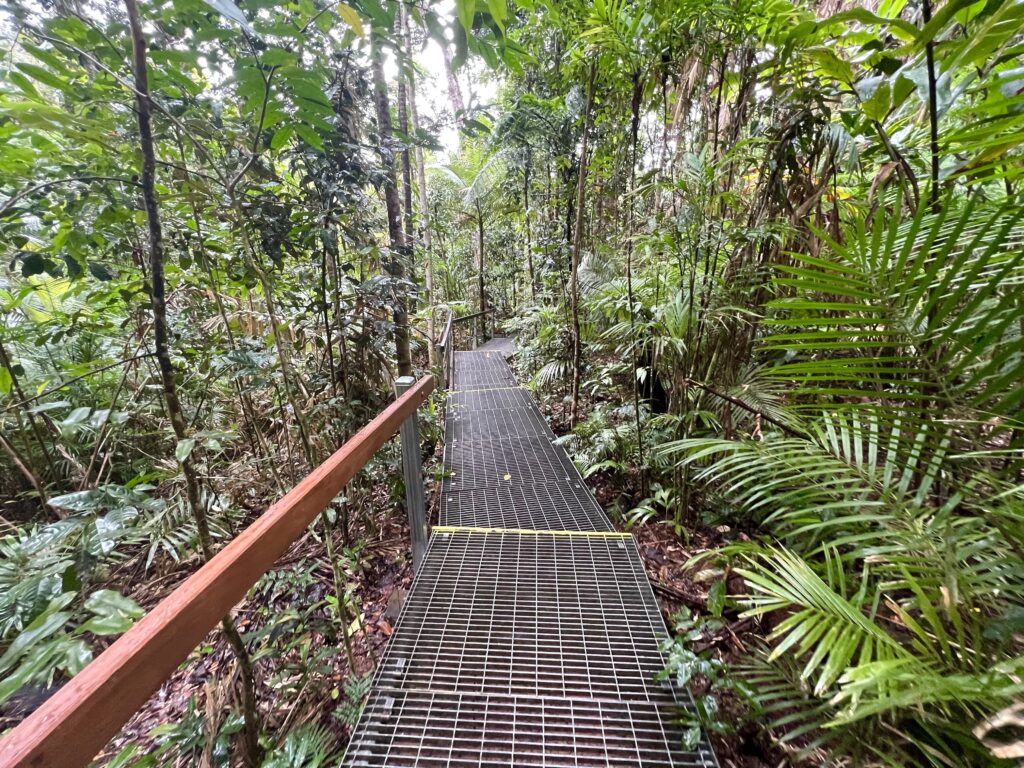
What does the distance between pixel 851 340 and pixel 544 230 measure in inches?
223

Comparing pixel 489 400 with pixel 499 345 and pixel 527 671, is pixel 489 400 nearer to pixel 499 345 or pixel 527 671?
pixel 527 671

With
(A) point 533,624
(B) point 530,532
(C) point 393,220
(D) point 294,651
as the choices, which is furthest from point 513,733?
(C) point 393,220

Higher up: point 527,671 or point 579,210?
point 579,210

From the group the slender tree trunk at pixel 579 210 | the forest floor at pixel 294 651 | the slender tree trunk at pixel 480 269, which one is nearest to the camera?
the forest floor at pixel 294 651

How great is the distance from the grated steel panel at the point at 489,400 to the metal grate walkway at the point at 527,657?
7.44ft

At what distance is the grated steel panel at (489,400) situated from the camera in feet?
16.3

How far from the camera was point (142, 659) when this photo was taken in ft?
2.08

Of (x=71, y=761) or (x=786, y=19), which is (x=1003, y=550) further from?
(x=786, y=19)

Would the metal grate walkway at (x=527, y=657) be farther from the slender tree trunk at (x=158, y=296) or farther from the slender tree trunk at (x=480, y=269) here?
the slender tree trunk at (x=480, y=269)

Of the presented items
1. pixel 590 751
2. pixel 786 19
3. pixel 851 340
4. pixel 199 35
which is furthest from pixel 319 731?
pixel 786 19

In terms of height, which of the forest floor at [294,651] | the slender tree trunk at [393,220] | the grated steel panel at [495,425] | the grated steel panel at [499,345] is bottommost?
the forest floor at [294,651]

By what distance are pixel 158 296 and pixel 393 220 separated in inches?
84.3

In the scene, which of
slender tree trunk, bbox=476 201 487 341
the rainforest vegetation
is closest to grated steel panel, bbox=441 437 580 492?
the rainforest vegetation

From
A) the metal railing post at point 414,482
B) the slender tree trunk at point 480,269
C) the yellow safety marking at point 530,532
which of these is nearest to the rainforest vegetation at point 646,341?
the yellow safety marking at point 530,532
